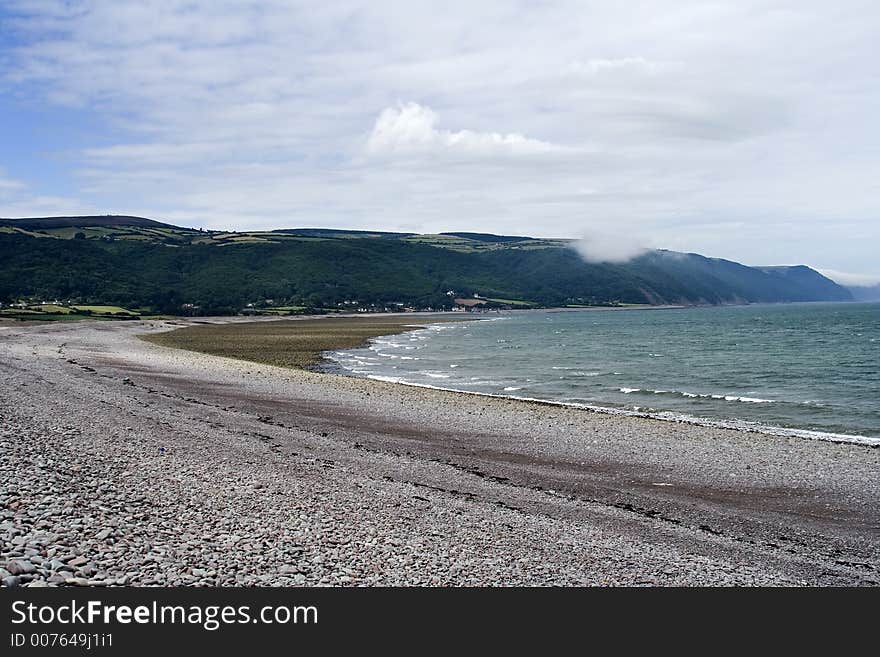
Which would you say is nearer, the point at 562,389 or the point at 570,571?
the point at 570,571

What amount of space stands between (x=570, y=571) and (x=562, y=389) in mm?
24561

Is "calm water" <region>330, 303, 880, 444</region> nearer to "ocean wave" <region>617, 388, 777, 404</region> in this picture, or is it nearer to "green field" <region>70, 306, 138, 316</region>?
"ocean wave" <region>617, 388, 777, 404</region>

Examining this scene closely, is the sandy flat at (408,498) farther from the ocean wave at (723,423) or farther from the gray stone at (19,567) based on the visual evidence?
the ocean wave at (723,423)

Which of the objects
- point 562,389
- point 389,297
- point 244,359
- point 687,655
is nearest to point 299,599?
point 687,655

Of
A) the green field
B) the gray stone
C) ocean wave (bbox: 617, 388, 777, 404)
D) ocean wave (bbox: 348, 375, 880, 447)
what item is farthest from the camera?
the green field

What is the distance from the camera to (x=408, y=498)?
12.5 m

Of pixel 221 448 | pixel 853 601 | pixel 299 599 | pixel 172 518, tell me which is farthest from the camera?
pixel 221 448

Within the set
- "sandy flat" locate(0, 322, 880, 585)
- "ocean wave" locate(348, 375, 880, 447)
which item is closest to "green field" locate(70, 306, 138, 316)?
"sandy flat" locate(0, 322, 880, 585)

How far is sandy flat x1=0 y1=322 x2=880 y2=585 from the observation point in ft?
28.8

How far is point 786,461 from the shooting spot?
17203 mm

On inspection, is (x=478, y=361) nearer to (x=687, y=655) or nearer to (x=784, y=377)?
(x=784, y=377)

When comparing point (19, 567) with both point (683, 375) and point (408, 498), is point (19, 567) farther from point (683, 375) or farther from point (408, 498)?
point (683, 375)

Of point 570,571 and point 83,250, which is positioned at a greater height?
point 83,250

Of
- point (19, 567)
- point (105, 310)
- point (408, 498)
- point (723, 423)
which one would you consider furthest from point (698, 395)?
point (105, 310)
